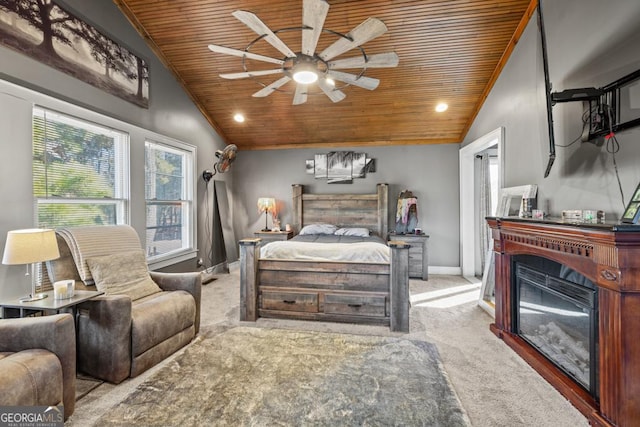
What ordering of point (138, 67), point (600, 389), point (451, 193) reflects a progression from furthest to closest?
1. point (451, 193)
2. point (138, 67)
3. point (600, 389)

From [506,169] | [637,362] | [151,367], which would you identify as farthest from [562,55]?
[151,367]

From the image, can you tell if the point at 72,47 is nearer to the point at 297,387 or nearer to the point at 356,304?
the point at 297,387

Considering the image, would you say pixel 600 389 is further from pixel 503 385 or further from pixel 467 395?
pixel 467 395

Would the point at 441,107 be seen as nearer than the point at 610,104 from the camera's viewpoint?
No

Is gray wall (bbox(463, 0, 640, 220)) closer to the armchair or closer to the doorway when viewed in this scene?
the doorway

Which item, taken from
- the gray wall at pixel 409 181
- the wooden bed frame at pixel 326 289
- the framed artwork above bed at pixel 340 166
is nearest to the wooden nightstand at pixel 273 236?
the gray wall at pixel 409 181

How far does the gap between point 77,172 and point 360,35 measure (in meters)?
3.10

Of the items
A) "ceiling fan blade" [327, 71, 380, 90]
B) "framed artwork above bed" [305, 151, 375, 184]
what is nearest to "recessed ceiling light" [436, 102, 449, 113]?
"framed artwork above bed" [305, 151, 375, 184]

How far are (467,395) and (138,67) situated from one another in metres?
4.89

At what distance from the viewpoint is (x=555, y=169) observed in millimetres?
2648

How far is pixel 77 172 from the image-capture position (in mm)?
2891

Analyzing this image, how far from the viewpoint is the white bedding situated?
3.03 metres

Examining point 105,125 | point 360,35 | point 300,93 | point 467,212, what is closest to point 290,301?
point 300,93

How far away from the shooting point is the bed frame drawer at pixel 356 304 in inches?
118
